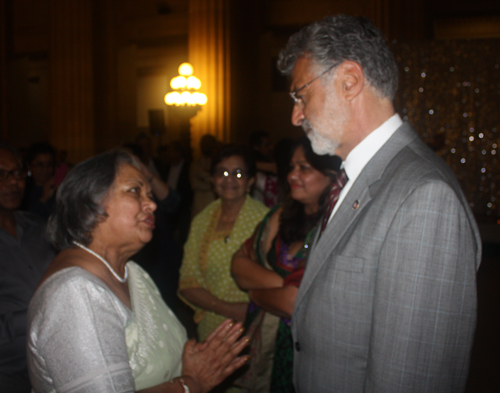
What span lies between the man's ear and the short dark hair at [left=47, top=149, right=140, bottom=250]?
2.90ft

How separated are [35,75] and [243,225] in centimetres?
1320

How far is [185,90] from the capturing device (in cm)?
756

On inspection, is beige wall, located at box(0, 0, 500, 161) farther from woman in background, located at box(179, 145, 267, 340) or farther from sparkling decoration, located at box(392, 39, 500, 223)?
woman in background, located at box(179, 145, 267, 340)

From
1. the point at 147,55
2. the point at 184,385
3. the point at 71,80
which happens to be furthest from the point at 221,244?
the point at 147,55

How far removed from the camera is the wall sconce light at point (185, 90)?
7.52 meters

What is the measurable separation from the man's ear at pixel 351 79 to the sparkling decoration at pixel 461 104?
16.0 feet

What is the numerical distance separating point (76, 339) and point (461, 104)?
598 cm

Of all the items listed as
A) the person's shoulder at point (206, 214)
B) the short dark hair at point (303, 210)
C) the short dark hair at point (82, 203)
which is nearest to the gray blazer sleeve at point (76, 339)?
the short dark hair at point (82, 203)

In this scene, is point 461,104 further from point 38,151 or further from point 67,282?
point 67,282

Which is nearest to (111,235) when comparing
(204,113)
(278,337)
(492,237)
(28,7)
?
(278,337)

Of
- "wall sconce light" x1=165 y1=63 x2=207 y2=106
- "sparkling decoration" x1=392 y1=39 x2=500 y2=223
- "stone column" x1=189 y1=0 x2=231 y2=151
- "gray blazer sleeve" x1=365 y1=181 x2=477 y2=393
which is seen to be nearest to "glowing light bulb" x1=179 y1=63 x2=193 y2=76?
"wall sconce light" x1=165 y1=63 x2=207 y2=106

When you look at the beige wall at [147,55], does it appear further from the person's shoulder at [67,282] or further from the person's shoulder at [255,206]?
the person's shoulder at [67,282]

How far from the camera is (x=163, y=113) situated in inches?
456

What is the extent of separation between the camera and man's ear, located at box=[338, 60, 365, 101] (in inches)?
45.5
